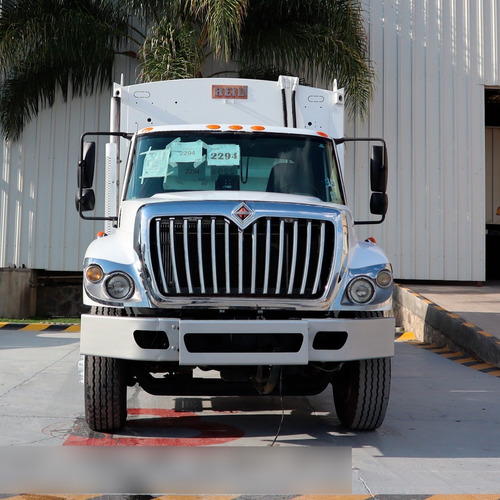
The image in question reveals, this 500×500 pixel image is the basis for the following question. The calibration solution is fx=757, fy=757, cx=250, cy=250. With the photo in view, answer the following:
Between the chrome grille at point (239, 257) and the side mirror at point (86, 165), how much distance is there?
5.06ft

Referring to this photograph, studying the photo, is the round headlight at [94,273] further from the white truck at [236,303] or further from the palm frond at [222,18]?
the palm frond at [222,18]

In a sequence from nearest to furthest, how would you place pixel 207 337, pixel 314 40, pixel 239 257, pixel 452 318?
pixel 207 337 < pixel 239 257 < pixel 452 318 < pixel 314 40

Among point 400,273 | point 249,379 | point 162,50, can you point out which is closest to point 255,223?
point 249,379

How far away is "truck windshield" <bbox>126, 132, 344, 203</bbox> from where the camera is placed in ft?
20.7

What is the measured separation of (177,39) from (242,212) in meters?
9.25

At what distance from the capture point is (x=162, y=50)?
44.8 ft

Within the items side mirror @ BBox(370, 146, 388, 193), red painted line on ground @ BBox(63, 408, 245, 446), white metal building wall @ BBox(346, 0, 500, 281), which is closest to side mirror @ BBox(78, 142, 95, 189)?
red painted line on ground @ BBox(63, 408, 245, 446)

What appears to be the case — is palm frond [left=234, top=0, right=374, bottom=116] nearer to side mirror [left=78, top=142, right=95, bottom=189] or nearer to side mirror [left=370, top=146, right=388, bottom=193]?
side mirror [left=370, top=146, right=388, bottom=193]

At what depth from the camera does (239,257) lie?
5.27m

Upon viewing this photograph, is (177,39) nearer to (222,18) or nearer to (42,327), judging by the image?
(222,18)

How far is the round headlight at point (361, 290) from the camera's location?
17.6 ft

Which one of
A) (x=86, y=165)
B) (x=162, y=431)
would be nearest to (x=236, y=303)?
(x=162, y=431)

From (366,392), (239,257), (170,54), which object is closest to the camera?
(239,257)

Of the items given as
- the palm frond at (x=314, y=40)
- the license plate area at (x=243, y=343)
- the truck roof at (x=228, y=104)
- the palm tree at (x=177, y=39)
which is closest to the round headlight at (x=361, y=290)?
the license plate area at (x=243, y=343)
